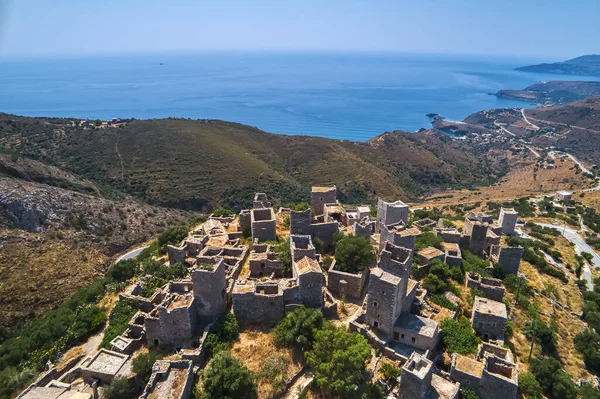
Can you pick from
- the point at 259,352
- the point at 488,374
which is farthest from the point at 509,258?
the point at 259,352

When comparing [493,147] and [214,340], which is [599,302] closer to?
[214,340]

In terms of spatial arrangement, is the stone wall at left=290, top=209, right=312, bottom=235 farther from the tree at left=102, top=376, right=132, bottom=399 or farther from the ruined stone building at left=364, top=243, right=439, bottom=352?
the tree at left=102, top=376, right=132, bottom=399

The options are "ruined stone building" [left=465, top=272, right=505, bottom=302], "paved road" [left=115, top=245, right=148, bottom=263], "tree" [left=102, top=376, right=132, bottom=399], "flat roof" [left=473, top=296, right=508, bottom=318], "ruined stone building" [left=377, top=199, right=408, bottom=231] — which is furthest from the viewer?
"paved road" [left=115, top=245, right=148, bottom=263]

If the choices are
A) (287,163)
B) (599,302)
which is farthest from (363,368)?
(287,163)

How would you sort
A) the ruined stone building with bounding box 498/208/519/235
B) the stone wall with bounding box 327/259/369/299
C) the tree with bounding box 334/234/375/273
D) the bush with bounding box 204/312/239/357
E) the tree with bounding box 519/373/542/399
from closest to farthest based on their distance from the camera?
the tree with bounding box 519/373/542/399 < the bush with bounding box 204/312/239/357 < the stone wall with bounding box 327/259/369/299 < the tree with bounding box 334/234/375/273 < the ruined stone building with bounding box 498/208/519/235

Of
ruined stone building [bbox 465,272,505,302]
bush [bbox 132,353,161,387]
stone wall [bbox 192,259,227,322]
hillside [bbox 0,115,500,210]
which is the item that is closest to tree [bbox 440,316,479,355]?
ruined stone building [bbox 465,272,505,302]

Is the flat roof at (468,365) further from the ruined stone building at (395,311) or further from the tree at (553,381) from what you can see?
the tree at (553,381)
